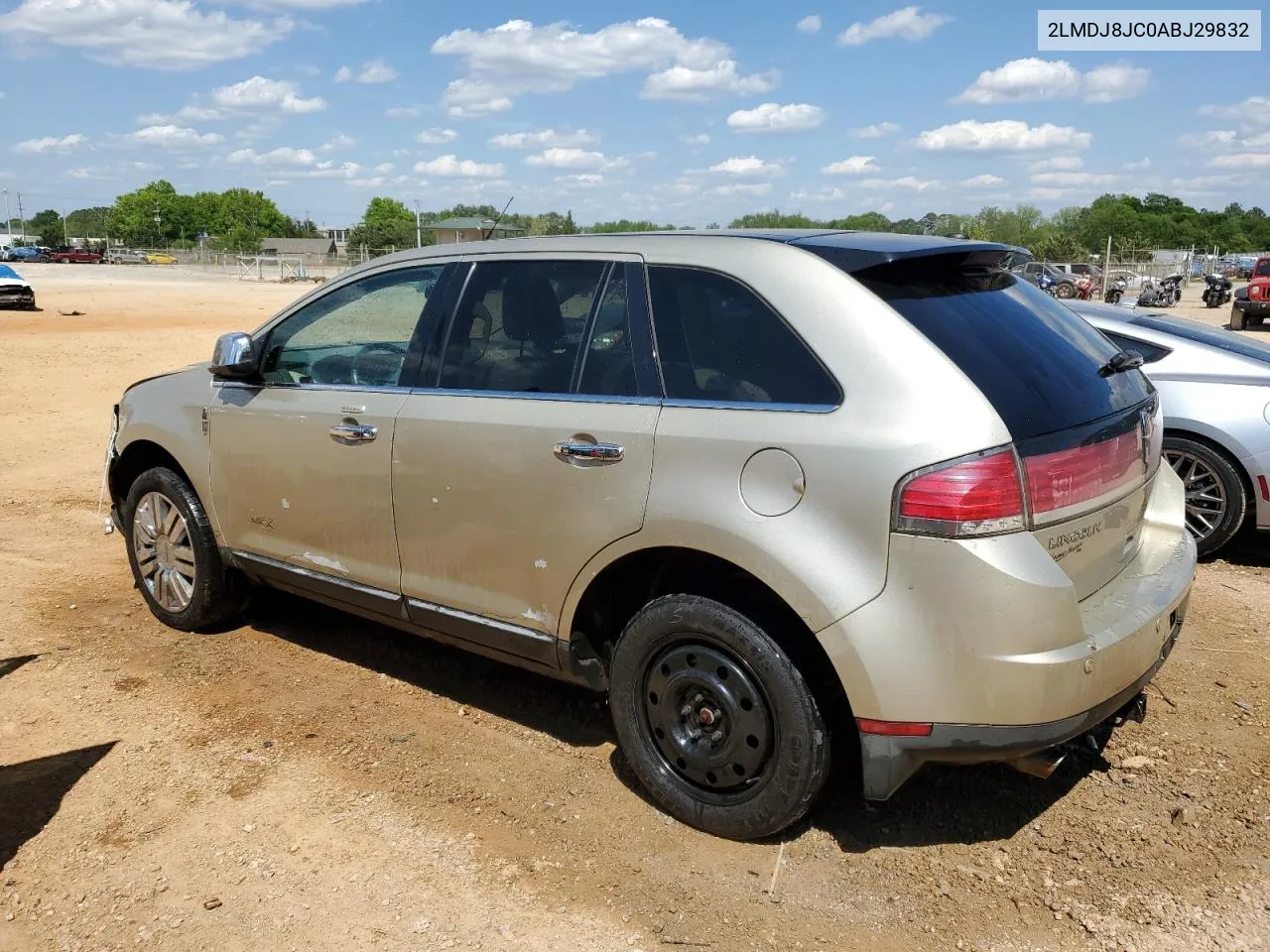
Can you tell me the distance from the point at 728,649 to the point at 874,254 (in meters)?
1.28

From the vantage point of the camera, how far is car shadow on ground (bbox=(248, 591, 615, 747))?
4371 mm

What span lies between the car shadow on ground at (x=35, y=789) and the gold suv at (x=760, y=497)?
110cm

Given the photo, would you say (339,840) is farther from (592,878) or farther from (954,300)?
(954,300)

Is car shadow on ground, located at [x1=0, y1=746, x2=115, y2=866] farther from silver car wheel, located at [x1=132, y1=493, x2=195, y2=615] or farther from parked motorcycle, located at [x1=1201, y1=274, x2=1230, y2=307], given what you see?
parked motorcycle, located at [x1=1201, y1=274, x2=1230, y2=307]

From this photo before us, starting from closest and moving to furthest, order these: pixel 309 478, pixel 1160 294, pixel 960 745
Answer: pixel 960 745
pixel 309 478
pixel 1160 294

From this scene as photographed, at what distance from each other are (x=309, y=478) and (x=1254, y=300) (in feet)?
84.7

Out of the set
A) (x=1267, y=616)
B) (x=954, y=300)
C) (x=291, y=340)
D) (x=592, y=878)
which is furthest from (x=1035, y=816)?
(x=291, y=340)

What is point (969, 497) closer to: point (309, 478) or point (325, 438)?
point (325, 438)

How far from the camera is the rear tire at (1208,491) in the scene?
241 inches

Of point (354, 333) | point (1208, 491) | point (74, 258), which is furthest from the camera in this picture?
point (74, 258)

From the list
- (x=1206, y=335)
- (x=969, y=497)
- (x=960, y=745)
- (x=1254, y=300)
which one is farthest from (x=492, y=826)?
(x=1254, y=300)

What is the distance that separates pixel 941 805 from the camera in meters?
3.63

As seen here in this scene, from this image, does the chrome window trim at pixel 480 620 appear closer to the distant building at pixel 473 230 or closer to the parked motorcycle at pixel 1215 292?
the distant building at pixel 473 230

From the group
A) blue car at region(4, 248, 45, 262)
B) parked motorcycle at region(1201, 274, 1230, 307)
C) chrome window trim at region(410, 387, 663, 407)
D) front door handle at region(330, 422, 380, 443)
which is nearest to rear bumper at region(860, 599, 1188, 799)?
chrome window trim at region(410, 387, 663, 407)
